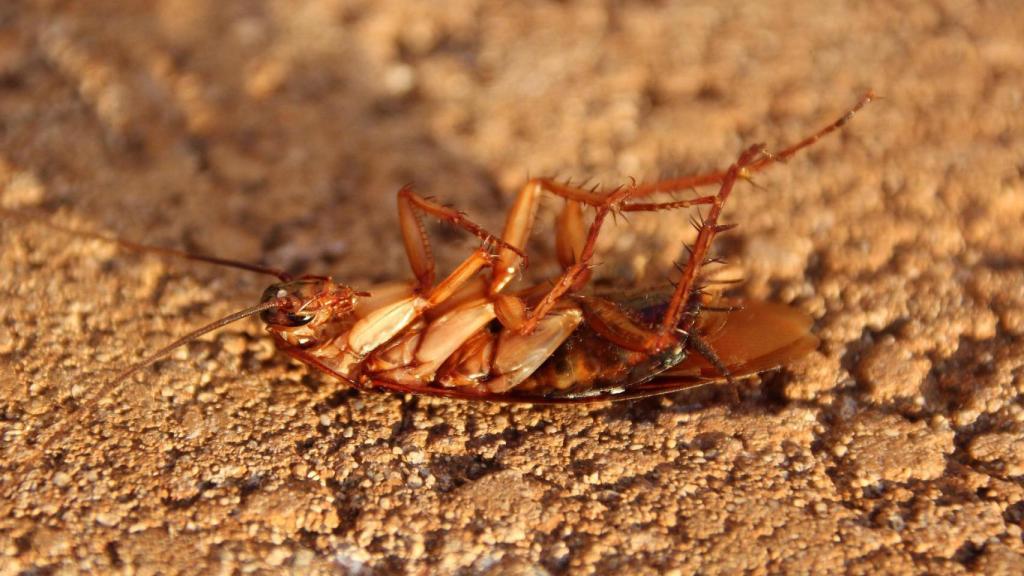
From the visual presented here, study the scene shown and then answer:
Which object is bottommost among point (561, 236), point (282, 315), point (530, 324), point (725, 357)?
point (725, 357)

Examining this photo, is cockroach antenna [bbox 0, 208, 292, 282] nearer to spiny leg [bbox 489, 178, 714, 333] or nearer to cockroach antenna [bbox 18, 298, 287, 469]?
cockroach antenna [bbox 18, 298, 287, 469]

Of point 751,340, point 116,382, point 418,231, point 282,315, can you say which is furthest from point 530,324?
point 116,382

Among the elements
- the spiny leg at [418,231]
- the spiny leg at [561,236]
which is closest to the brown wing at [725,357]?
the spiny leg at [561,236]

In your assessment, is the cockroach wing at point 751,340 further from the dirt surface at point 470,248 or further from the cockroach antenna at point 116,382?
the cockroach antenna at point 116,382

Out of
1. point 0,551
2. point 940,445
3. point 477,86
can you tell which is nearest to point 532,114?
Answer: point 477,86

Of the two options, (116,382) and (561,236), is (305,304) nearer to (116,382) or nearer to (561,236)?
(116,382)

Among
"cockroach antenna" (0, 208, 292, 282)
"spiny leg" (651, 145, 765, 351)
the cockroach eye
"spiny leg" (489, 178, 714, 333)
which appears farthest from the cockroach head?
"spiny leg" (651, 145, 765, 351)
